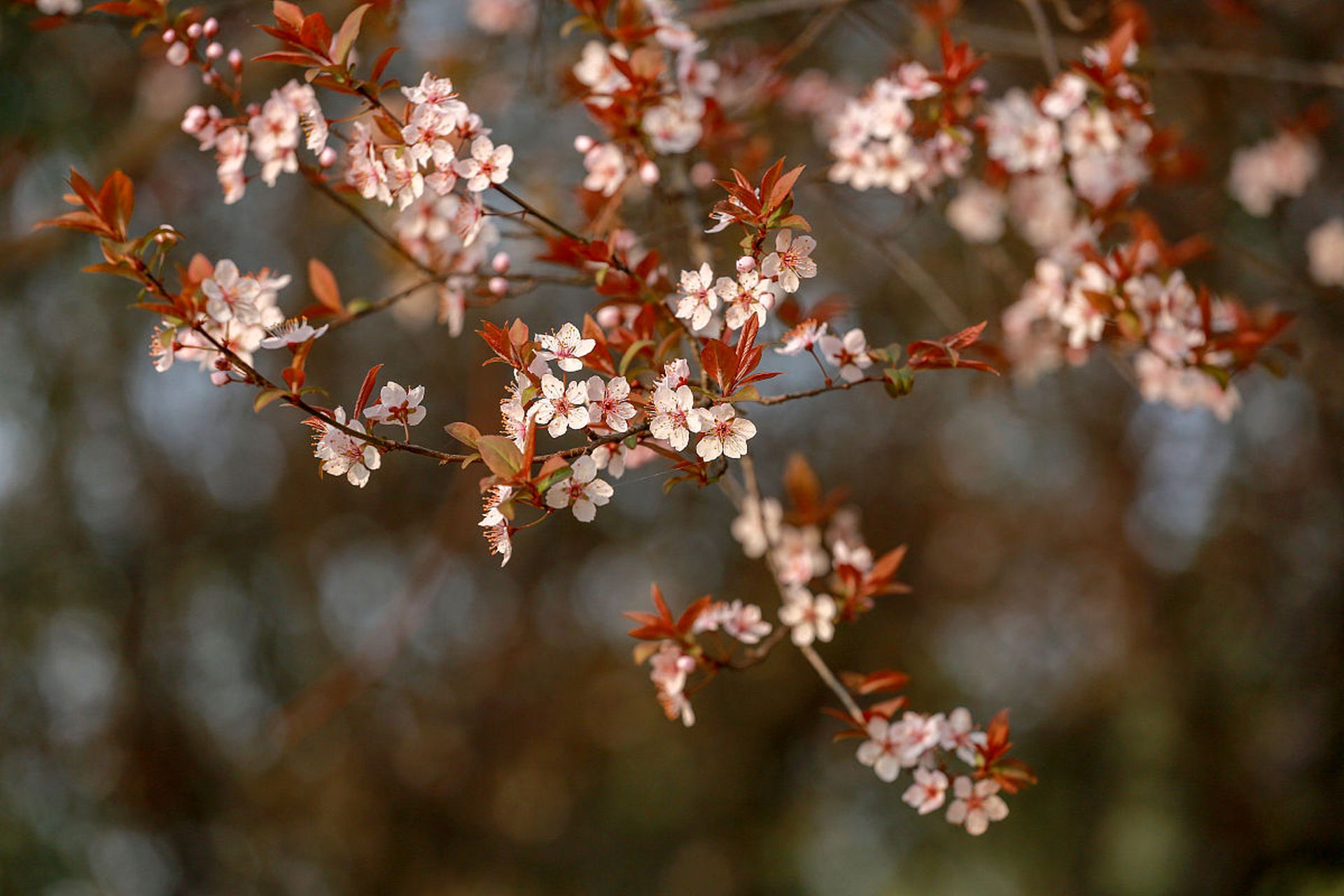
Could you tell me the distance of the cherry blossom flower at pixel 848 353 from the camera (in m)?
0.98

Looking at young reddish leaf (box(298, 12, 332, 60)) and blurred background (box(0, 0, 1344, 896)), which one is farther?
blurred background (box(0, 0, 1344, 896))

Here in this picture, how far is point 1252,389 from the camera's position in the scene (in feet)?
11.3

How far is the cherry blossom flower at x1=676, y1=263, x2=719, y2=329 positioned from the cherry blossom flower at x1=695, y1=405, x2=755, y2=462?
0.09 m

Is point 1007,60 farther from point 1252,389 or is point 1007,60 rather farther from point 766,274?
point 766,274

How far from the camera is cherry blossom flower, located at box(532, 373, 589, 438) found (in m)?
0.82

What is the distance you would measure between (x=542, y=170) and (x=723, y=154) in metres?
0.90

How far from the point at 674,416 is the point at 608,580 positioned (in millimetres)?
3838

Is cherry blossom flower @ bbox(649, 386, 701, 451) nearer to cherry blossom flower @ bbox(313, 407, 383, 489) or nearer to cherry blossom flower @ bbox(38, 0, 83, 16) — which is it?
cherry blossom flower @ bbox(313, 407, 383, 489)

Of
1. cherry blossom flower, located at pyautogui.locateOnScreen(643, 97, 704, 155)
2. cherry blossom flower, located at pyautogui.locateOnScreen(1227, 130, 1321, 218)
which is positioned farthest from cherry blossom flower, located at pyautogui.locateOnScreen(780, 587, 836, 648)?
cherry blossom flower, located at pyautogui.locateOnScreen(1227, 130, 1321, 218)

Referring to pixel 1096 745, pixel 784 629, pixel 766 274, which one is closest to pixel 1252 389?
A: pixel 1096 745

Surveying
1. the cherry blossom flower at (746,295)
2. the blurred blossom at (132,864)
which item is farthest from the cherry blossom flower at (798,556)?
the blurred blossom at (132,864)

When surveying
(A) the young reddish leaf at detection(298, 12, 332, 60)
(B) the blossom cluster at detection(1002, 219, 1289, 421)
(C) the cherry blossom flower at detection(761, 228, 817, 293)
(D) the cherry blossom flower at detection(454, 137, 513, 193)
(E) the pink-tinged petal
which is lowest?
(B) the blossom cluster at detection(1002, 219, 1289, 421)

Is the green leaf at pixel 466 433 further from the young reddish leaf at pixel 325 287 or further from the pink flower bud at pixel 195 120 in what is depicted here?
the pink flower bud at pixel 195 120

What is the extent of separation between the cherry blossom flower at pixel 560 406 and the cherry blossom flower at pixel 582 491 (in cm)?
4
